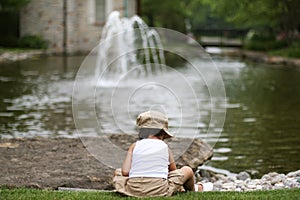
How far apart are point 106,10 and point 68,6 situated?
1716 millimetres

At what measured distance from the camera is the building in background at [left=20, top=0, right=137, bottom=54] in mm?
28969

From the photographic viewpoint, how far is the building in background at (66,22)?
28969 millimetres

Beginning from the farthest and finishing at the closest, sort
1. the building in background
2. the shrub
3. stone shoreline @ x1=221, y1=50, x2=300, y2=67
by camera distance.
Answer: the building in background < the shrub < stone shoreline @ x1=221, y1=50, x2=300, y2=67

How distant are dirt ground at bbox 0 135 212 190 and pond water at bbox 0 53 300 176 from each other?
4.84 feet

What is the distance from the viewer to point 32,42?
28.1 m

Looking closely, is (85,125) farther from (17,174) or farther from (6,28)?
(6,28)

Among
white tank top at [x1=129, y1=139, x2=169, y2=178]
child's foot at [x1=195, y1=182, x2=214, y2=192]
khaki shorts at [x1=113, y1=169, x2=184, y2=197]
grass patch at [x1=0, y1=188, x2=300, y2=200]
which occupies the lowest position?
child's foot at [x1=195, y1=182, x2=214, y2=192]

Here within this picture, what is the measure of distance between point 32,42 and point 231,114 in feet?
55.0

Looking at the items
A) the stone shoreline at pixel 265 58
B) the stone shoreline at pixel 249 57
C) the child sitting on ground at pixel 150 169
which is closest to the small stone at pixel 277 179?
the child sitting on ground at pixel 150 169

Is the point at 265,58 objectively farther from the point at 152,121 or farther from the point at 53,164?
the point at 152,121

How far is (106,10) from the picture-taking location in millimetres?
29359

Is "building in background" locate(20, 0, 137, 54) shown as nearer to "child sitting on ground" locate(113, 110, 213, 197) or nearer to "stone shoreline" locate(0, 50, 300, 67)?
"stone shoreline" locate(0, 50, 300, 67)

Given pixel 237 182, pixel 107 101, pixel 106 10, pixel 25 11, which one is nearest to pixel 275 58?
pixel 106 10

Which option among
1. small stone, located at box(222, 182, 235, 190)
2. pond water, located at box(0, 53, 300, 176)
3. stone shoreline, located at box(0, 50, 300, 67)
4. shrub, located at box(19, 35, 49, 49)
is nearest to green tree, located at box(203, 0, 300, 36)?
stone shoreline, located at box(0, 50, 300, 67)
